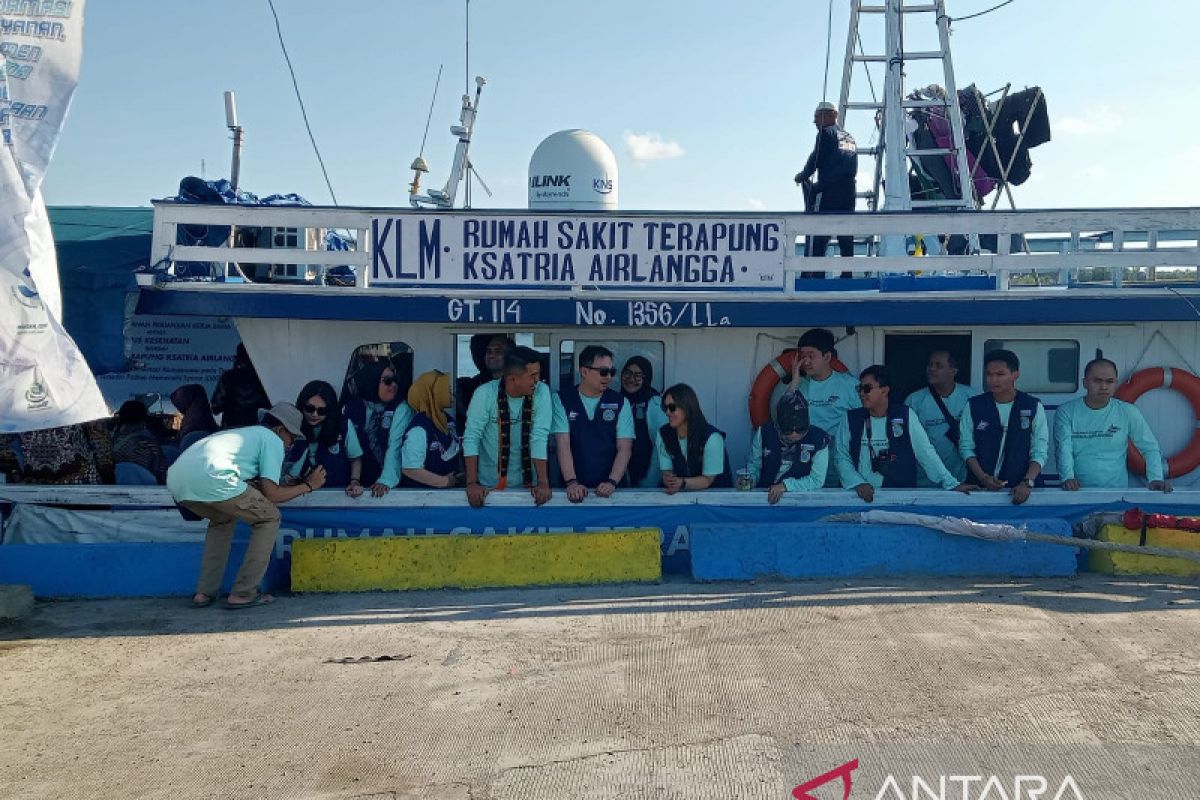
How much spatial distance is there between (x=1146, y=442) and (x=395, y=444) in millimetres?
6181

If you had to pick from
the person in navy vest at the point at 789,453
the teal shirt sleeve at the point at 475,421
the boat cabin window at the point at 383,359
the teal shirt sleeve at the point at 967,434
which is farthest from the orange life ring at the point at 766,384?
the boat cabin window at the point at 383,359

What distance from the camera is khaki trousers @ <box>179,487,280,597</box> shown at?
7.47m

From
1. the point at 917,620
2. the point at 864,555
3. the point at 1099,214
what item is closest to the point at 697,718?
the point at 917,620

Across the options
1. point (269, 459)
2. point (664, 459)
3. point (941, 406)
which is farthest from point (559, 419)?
point (941, 406)

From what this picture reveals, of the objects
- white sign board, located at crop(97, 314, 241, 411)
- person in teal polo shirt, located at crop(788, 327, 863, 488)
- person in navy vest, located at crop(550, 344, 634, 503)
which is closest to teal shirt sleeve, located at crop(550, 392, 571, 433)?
person in navy vest, located at crop(550, 344, 634, 503)

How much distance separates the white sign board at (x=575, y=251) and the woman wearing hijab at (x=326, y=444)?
45.2 inches

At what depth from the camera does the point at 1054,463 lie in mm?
9180

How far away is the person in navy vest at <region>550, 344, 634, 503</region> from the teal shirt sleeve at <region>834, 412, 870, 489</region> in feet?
5.67

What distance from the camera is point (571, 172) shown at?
481 inches

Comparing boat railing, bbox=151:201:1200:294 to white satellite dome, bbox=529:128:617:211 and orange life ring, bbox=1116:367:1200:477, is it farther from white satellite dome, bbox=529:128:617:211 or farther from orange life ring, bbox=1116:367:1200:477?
white satellite dome, bbox=529:128:617:211

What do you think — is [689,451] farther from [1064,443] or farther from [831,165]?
[831,165]

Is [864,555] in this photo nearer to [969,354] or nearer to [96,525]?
[969,354]

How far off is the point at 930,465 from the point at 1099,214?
258 centimetres

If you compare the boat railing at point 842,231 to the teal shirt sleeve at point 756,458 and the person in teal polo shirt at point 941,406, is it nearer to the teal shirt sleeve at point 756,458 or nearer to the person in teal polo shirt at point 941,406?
the person in teal polo shirt at point 941,406
